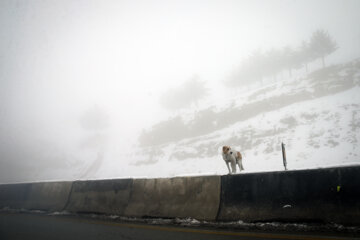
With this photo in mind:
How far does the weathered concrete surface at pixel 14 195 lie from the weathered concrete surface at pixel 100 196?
3.64m

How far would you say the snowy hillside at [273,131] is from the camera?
998 inches

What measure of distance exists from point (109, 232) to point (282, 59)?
85793mm

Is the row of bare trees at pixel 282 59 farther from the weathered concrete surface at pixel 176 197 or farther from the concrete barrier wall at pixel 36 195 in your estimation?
the concrete barrier wall at pixel 36 195

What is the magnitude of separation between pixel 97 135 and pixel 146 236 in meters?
85.5

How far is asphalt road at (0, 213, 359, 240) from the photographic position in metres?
4.30

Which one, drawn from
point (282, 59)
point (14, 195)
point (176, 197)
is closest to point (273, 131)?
point (176, 197)

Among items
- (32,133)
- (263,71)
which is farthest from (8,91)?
(263,71)

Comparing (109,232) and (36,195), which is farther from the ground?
(36,195)

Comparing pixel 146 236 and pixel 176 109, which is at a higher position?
pixel 176 109

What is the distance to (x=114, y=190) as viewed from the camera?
795 centimetres

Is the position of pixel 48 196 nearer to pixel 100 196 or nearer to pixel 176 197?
pixel 100 196

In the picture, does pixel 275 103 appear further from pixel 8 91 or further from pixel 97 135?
pixel 8 91

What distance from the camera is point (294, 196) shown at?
189 inches

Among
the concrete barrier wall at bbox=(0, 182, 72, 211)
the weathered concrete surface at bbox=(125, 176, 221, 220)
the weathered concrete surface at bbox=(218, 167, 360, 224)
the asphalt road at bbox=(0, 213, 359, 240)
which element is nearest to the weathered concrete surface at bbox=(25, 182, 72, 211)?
the concrete barrier wall at bbox=(0, 182, 72, 211)
